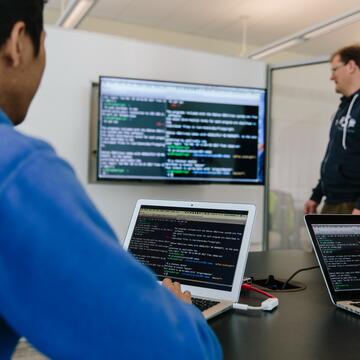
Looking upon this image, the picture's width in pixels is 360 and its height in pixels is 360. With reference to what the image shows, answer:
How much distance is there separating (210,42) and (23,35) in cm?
626

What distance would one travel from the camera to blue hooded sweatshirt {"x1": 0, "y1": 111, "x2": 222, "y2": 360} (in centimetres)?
45

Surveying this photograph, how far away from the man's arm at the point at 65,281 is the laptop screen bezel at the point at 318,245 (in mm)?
842

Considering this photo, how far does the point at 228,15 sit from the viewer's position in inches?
221

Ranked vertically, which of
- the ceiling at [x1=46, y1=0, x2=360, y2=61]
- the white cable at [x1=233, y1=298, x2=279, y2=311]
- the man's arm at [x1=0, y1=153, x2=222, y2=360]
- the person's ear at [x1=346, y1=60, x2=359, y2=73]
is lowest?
the white cable at [x1=233, y1=298, x2=279, y2=311]

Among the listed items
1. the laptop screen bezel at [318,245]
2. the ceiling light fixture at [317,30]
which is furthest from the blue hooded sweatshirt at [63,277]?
the ceiling light fixture at [317,30]

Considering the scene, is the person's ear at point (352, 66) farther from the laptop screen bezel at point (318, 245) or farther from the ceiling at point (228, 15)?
the ceiling at point (228, 15)

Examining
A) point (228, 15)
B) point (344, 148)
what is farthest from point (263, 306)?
→ point (228, 15)

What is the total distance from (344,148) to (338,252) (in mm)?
1773

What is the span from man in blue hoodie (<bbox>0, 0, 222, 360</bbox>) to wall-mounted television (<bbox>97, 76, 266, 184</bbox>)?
2.69 metres

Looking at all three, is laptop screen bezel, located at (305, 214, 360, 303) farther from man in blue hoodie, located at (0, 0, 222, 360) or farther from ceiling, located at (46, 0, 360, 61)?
ceiling, located at (46, 0, 360, 61)

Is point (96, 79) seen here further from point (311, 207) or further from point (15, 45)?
point (15, 45)

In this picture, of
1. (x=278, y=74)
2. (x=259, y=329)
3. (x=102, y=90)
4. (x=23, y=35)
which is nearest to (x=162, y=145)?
(x=102, y=90)

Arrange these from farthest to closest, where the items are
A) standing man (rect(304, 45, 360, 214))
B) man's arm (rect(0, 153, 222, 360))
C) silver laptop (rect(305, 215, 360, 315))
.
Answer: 1. standing man (rect(304, 45, 360, 214))
2. silver laptop (rect(305, 215, 360, 315))
3. man's arm (rect(0, 153, 222, 360))

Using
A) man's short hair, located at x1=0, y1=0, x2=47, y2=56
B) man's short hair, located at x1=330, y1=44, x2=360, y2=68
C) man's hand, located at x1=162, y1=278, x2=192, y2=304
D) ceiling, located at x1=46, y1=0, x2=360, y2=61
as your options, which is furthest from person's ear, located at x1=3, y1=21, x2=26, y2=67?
ceiling, located at x1=46, y1=0, x2=360, y2=61
